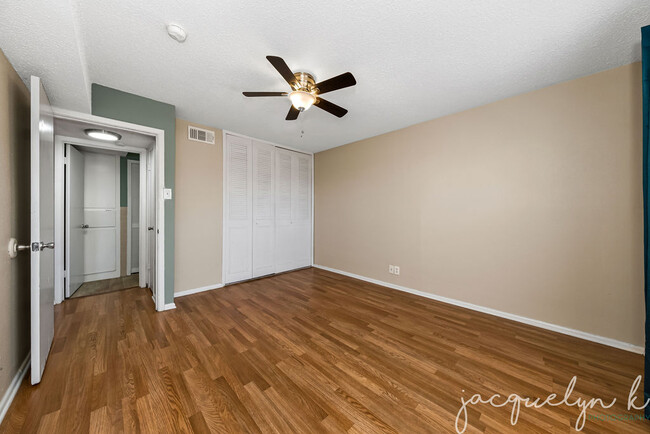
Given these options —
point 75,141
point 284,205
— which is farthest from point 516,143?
point 75,141

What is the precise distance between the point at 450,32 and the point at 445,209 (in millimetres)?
2045

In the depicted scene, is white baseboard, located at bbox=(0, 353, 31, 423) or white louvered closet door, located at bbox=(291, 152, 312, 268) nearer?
white baseboard, located at bbox=(0, 353, 31, 423)

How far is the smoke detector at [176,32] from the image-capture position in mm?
1601

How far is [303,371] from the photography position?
172cm

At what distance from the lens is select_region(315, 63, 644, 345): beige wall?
203cm

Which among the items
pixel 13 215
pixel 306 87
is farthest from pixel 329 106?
pixel 13 215

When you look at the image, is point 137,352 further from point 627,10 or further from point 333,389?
point 627,10

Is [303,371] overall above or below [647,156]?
below

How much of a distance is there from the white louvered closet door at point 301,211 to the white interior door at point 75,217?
3275 millimetres

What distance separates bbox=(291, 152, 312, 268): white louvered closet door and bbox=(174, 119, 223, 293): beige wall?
1.55m

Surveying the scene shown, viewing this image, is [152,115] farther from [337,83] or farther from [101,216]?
[101,216]

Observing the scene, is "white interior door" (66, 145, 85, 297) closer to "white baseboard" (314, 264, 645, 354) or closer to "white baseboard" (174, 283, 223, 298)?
"white baseboard" (174, 283, 223, 298)

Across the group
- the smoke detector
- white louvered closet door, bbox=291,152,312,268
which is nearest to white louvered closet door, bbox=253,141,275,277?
white louvered closet door, bbox=291,152,312,268

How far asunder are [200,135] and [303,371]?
3365mm
